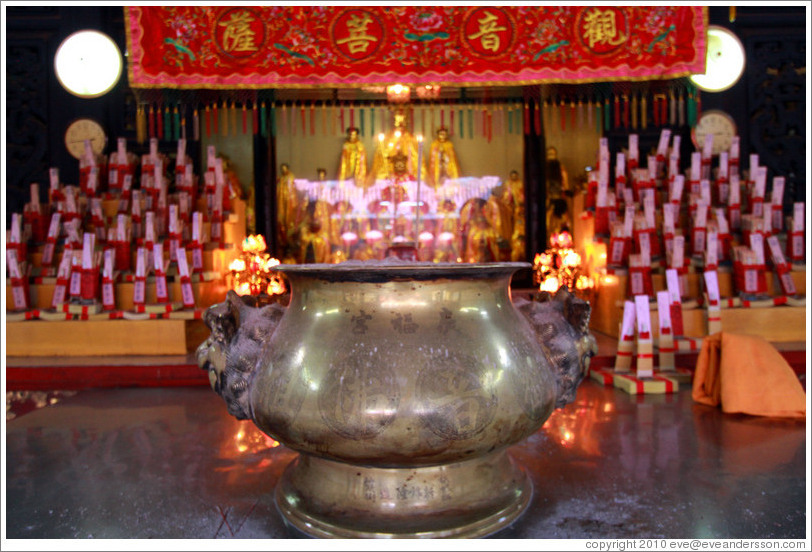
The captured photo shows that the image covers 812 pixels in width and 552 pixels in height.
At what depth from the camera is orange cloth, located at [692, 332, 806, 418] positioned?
2.30m

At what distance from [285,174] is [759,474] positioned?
7.01 meters

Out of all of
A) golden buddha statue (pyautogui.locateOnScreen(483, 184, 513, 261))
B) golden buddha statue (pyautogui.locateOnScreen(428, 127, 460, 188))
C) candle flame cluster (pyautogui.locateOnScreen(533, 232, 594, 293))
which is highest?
golden buddha statue (pyautogui.locateOnScreen(428, 127, 460, 188))

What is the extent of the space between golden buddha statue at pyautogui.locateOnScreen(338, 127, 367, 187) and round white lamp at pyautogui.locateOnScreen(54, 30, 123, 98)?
2.93m

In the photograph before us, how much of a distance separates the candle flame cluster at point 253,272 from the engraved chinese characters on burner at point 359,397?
4112mm

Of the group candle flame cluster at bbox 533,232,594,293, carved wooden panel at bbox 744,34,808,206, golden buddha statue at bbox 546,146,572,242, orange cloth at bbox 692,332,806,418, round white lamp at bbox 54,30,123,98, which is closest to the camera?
orange cloth at bbox 692,332,806,418

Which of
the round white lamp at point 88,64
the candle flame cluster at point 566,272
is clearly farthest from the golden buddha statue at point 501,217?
the round white lamp at point 88,64

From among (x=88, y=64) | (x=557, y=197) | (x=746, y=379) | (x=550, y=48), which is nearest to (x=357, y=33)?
(x=550, y=48)

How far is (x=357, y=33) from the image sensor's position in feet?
12.8

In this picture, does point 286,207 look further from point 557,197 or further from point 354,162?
point 557,197

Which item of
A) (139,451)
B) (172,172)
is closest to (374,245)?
(172,172)

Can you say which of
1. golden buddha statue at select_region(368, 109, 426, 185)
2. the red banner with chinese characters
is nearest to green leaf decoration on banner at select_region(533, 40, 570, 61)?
the red banner with chinese characters

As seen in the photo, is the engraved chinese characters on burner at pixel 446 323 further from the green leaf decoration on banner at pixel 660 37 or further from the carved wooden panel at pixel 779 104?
the carved wooden panel at pixel 779 104

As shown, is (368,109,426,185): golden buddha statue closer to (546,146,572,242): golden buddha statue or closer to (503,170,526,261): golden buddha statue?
(503,170,526,261): golden buddha statue

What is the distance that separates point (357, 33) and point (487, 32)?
0.83 metres
